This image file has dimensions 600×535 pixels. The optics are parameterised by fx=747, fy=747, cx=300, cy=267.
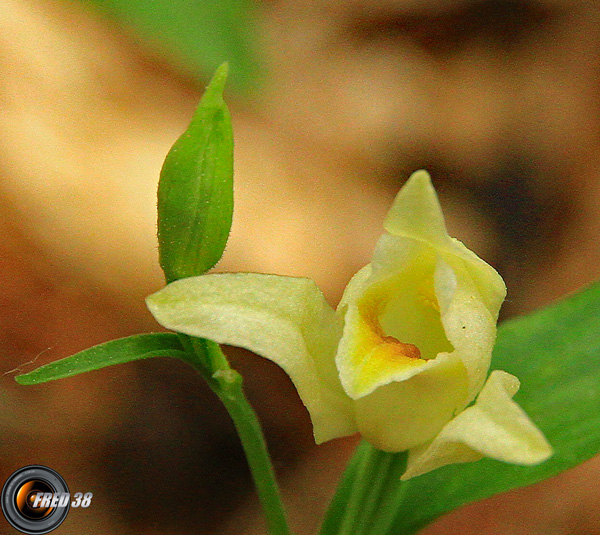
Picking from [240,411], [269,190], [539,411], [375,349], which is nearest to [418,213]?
[375,349]

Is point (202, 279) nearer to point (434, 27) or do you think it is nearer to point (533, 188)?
point (533, 188)

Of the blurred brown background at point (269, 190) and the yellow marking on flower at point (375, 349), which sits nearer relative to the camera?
the yellow marking on flower at point (375, 349)

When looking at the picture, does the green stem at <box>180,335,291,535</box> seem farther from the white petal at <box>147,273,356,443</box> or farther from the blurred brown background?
the blurred brown background

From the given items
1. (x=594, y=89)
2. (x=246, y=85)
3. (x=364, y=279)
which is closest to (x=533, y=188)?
(x=594, y=89)

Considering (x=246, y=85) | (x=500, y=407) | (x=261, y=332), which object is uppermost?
(x=246, y=85)

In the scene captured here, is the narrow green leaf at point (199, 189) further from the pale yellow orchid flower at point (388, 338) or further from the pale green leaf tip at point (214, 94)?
the pale yellow orchid flower at point (388, 338)

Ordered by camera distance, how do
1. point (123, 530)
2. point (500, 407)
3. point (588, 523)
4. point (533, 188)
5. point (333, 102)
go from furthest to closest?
point (333, 102) < point (533, 188) < point (588, 523) < point (123, 530) < point (500, 407)
